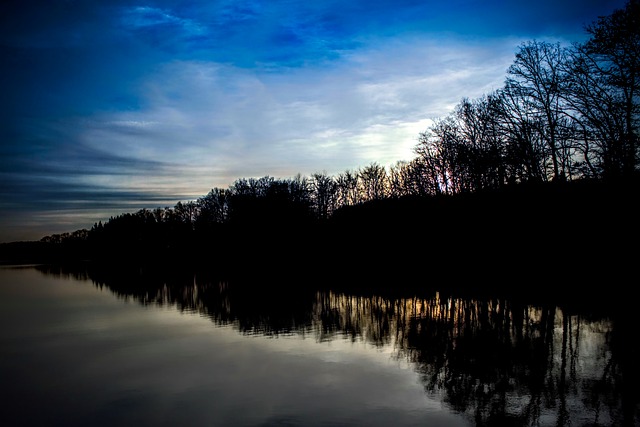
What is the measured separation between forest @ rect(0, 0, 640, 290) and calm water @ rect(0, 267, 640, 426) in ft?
36.9

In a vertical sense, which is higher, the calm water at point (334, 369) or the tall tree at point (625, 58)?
the tall tree at point (625, 58)

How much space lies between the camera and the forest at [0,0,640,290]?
75.6ft

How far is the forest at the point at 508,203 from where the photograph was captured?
23.0m

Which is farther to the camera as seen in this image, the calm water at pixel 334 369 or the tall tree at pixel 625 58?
the tall tree at pixel 625 58

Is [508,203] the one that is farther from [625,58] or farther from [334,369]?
[334,369]

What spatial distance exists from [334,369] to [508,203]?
29019 millimetres

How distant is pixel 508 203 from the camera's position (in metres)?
36.5

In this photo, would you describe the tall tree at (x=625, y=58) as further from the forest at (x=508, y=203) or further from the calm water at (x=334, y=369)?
the calm water at (x=334, y=369)

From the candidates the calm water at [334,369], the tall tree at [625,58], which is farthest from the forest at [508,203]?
the calm water at [334,369]

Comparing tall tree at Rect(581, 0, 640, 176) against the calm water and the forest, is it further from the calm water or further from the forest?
the calm water

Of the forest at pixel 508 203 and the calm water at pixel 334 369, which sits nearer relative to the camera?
the calm water at pixel 334 369

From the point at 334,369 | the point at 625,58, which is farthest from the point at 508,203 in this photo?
the point at 334,369

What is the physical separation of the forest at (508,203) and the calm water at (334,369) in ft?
36.9

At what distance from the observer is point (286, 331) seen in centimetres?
1819
